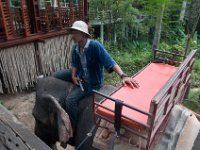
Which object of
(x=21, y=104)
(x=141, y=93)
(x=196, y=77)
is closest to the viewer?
(x=141, y=93)

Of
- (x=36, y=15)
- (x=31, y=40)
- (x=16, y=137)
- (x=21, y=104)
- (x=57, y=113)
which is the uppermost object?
(x=36, y=15)

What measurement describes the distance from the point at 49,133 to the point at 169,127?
6.13ft

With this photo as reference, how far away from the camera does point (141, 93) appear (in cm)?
217

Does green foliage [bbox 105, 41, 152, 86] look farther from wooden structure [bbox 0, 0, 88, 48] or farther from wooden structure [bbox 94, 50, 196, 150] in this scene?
wooden structure [bbox 94, 50, 196, 150]

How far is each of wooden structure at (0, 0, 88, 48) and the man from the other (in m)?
2.73

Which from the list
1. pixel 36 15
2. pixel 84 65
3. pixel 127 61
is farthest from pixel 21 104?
pixel 127 61

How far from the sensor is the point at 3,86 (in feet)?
19.1

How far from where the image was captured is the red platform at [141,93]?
1854 mm

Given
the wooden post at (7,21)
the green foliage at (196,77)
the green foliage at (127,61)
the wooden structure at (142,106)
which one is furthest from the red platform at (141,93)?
the green foliage at (196,77)

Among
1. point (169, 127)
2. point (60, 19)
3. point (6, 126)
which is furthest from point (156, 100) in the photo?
point (60, 19)

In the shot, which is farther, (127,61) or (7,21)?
(127,61)

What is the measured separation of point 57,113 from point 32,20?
12.7ft

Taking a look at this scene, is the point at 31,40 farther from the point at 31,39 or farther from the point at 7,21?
the point at 7,21

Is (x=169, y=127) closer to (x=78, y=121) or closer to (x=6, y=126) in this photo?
(x=78, y=121)
